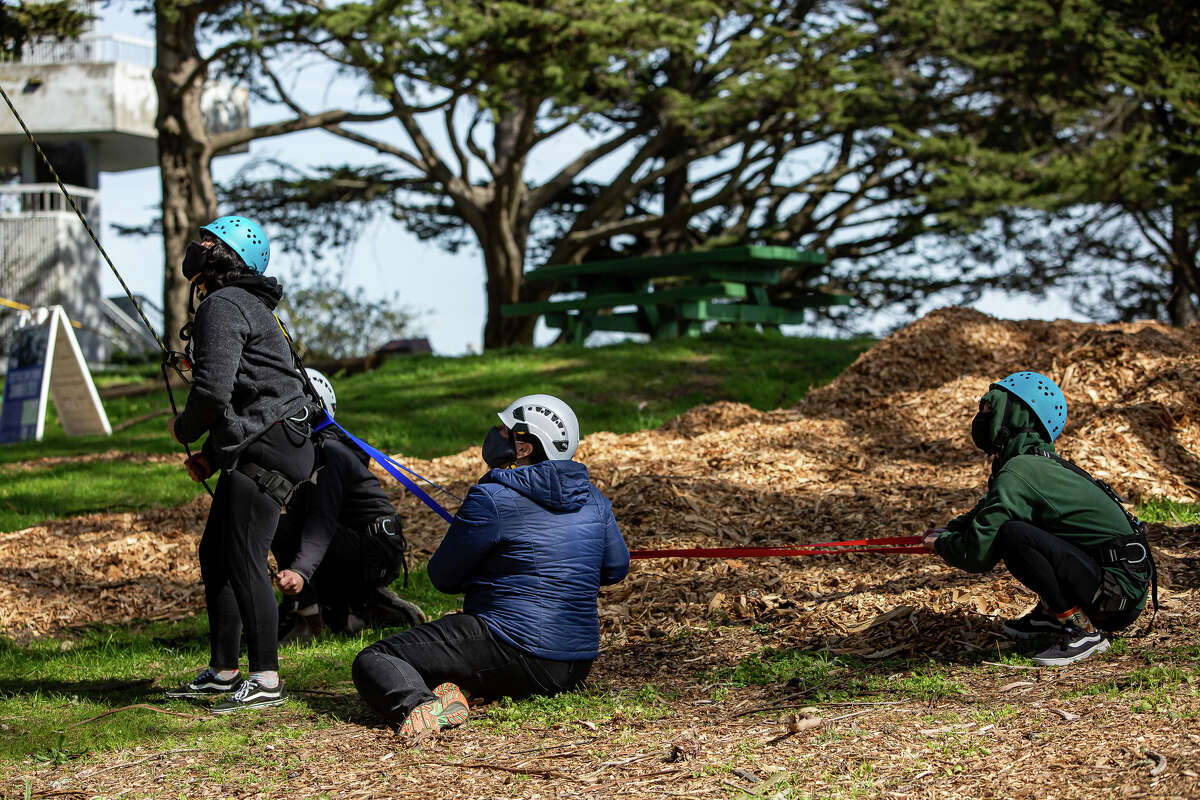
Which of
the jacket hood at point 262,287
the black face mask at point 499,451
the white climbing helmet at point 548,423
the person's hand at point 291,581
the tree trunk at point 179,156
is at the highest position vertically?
the tree trunk at point 179,156

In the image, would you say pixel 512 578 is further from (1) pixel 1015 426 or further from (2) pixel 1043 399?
(2) pixel 1043 399

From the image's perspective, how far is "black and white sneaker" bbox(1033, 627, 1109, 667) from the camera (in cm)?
461

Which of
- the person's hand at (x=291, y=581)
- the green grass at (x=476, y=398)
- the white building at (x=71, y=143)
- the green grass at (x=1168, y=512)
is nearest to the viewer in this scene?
the person's hand at (x=291, y=581)

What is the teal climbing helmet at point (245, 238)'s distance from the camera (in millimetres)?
4930

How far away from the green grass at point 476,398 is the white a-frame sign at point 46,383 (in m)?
0.41

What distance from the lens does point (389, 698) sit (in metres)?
4.39

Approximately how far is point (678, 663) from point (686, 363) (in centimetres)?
819

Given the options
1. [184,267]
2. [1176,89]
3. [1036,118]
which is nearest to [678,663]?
[184,267]

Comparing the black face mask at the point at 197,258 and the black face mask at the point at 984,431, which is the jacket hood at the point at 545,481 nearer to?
the black face mask at the point at 197,258

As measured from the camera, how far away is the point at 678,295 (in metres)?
15.4

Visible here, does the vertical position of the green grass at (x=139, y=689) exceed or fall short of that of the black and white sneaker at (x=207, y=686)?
it falls short

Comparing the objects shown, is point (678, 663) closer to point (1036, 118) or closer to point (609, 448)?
point (609, 448)

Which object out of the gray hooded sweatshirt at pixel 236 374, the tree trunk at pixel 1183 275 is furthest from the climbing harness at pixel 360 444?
the tree trunk at pixel 1183 275

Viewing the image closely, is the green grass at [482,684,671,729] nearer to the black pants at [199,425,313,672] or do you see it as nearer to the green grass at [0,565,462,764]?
the green grass at [0,565,462,764]
